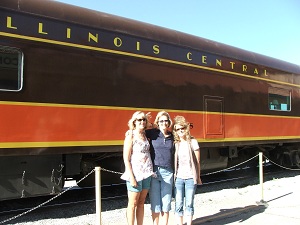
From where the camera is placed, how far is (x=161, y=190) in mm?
4289

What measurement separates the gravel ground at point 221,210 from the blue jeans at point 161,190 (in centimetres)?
93

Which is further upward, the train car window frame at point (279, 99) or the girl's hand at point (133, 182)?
the train car window frame at point (279, 99)

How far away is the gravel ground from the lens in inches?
206

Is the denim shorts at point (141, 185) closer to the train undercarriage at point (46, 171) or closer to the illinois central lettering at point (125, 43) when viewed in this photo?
the train undercarriage at point (46, 171)

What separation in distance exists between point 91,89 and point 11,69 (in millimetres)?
1228

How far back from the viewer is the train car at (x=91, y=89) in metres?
4.93

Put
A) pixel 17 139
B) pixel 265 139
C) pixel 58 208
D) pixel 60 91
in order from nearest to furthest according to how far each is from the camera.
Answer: pixel 17 139
pixel 60 91
pixel 58 208
pixel 265 139

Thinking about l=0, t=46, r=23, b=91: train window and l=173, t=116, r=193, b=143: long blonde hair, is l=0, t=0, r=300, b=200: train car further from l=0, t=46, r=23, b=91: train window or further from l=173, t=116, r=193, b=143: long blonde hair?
l=173, t=116, r=193, b=143: long blonde hair

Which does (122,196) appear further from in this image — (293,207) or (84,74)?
(293,207)

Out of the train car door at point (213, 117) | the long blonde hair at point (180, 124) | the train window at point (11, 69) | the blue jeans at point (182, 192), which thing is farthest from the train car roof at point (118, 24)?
the blue jeans at point (182, 192)

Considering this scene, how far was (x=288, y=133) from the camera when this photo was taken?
10055 millimetres

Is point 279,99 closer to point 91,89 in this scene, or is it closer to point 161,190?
point 91,89

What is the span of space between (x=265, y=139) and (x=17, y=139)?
6367 millimetres

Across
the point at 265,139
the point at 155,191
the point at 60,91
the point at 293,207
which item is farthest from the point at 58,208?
the point at 265,139
